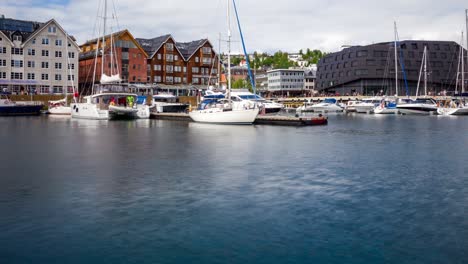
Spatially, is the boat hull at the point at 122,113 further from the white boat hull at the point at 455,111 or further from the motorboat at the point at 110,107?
the white boat hull at the point at 455,111

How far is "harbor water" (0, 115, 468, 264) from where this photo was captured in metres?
13.6

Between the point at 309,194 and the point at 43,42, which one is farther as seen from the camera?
the point at 43,42

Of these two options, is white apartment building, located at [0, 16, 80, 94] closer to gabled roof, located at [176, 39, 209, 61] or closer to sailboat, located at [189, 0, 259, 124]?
gabled roof, located at [176, 39, 209, 61]

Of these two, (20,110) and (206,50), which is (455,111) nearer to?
(206,50)

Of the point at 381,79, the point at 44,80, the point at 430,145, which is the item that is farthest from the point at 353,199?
the point at 381,79

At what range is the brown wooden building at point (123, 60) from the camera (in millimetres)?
122688

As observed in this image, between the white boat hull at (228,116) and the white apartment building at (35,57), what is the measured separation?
55880 mm

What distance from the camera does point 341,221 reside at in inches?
651

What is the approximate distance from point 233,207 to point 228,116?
44924mm

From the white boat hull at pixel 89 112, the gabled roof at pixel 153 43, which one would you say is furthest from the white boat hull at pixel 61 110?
the gabled roof at pixel 153 43

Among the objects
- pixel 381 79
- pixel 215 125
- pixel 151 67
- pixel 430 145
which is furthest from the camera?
pixel 381 79

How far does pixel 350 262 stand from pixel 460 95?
110 metres

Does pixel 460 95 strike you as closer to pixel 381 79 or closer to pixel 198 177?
pixel 381 79

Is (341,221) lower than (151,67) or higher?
lower
